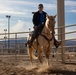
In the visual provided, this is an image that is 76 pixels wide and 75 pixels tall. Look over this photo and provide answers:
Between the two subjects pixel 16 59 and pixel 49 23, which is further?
pixel 16 59

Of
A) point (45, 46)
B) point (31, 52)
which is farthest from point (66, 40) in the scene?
point (45, 46)

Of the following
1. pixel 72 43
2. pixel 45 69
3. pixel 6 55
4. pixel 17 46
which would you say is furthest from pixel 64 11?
pixel 45 69

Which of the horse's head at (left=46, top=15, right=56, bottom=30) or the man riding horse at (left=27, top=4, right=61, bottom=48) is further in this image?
the man riding horse at (left=27, top=4, right=61, bottom=48)

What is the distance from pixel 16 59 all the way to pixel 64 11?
11.7ft

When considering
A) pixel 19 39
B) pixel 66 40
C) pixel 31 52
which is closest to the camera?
pixel 31 52

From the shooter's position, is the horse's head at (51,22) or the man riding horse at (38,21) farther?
the man riding horse at (38,21)

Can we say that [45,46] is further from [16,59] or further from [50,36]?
[16,59]

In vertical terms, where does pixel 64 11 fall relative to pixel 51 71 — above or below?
above

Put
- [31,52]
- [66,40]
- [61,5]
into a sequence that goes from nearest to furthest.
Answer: [31,52] → [66,40] → [61,5]

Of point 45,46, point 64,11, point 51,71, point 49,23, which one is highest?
point 64,11

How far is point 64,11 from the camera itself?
14.5 meters

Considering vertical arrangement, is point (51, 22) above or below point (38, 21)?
below

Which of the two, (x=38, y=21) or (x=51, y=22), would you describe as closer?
(x=51, y=22)

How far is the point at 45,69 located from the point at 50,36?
48.9 inches
